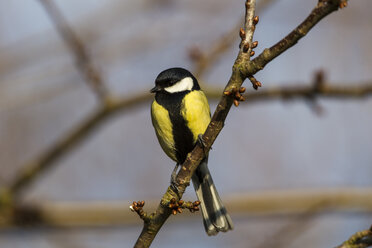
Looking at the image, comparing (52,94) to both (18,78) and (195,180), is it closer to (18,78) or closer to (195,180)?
(18,78)

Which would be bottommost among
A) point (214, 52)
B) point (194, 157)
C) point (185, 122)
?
point (194, 157)

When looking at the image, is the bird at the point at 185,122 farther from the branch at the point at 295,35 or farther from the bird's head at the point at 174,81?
the branch at the point at 295,35

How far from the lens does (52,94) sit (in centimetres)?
449

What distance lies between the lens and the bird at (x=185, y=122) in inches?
105

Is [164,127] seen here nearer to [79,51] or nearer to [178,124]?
[178,124]

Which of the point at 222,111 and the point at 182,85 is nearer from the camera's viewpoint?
the point at 222,111

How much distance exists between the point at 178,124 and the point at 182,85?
28cm

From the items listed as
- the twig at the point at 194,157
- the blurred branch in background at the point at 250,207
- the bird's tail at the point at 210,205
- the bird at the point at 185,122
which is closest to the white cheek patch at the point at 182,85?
the bird at the point at 185,122

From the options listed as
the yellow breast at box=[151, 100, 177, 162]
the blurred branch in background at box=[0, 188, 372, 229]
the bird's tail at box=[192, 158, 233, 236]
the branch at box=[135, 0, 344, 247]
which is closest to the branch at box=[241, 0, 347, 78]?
the branch at box=[135, 0, 344, 247]

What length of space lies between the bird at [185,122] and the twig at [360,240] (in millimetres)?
997

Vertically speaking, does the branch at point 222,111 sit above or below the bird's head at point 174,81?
below

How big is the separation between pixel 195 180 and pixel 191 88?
0.54 m

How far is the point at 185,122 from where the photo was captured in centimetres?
267

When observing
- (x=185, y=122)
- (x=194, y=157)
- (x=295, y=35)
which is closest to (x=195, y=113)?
(x=185, y=122)
